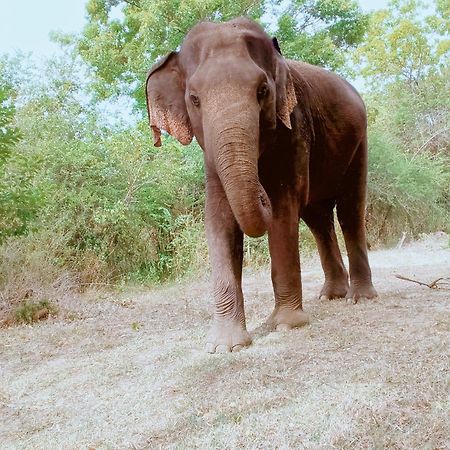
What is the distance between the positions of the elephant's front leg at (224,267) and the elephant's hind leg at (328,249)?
2.26 m

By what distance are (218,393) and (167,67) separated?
2.59m

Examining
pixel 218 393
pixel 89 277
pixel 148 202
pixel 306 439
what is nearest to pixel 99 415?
pixel 218 393

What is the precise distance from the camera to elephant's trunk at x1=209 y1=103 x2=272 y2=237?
12.8 ft

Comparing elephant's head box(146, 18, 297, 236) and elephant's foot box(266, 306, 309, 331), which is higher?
elephant's head box(146, 18, 297, 236)

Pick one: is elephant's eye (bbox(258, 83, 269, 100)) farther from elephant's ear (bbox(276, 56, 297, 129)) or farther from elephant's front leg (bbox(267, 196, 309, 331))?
elephant's front leg (bbox(267, 196, 309, 331))

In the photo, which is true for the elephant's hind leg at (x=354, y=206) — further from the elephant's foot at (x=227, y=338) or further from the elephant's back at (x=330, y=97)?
the elephant's foot at (x=227, y=338)

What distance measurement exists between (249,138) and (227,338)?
4.61 ft

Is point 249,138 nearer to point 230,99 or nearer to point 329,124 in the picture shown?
point 230,99

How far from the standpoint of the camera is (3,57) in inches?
626

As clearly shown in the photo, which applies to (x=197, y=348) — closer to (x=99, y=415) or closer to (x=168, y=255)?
(x=99, y=415)

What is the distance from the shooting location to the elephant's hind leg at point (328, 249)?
6.84 metres

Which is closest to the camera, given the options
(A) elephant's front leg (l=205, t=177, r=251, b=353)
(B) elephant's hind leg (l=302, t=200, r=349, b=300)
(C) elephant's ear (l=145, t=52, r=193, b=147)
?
(A) elephant's front leg (l=205, t=177, r=251, b=353)

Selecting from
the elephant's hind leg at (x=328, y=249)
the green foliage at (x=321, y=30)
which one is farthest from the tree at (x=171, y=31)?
the elephant's hind leg at (x=328, y=249)

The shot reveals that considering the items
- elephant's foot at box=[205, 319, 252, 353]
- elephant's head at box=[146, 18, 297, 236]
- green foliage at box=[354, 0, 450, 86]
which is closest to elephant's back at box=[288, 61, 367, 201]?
elephant's head at box=[146, 18, 297, 236]
